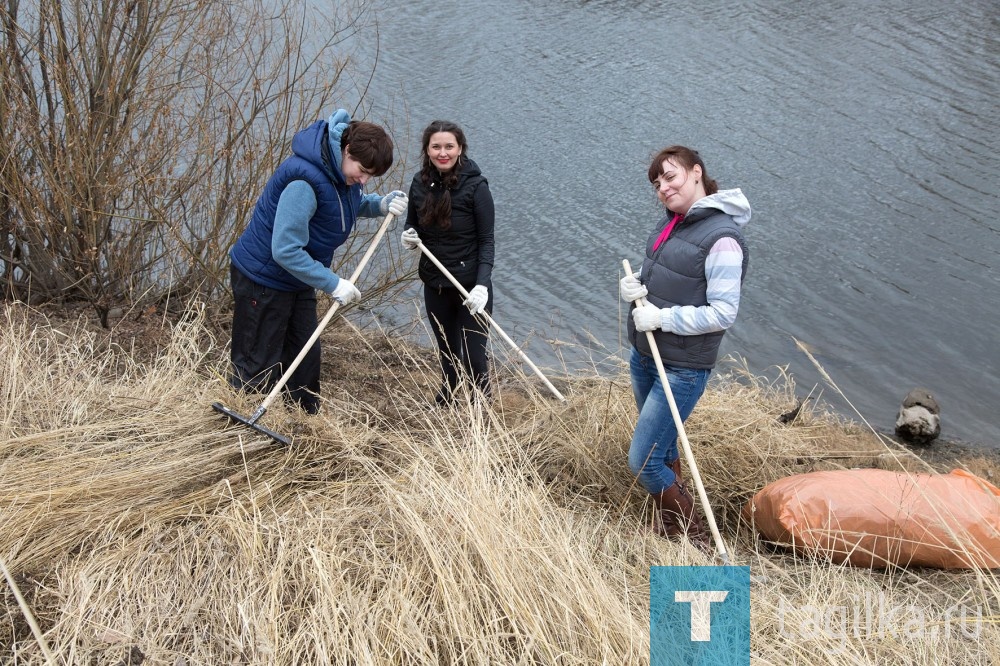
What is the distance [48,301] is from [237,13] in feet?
7.71

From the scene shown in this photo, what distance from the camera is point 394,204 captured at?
14.2 feet

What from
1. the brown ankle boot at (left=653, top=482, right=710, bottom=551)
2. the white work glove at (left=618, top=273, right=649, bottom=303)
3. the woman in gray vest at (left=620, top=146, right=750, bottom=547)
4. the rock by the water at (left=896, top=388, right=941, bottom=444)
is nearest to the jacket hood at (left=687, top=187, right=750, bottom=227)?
the woman in gray vest at (left=620, top=146, right=750, bottom=547)

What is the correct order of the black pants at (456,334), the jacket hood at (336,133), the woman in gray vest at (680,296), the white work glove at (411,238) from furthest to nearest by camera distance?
the black pants at (456,334), the white work glove at (411,238), the jacket hood at (336,133), the woman in gray vest at (680,296)

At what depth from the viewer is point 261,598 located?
9.24 feet

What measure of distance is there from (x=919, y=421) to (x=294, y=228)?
4590mm

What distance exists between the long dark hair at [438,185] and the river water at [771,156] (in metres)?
1.21

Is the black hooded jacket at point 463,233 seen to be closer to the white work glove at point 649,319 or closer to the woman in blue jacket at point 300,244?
the woman in blue jacket at point 300,244

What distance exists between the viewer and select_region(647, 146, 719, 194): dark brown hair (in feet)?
10.6

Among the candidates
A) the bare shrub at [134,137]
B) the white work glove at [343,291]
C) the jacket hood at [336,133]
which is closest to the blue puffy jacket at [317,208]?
the jacket hood at [336,133]

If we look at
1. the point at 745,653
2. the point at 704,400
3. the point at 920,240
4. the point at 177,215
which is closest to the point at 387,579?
the point at 745,653

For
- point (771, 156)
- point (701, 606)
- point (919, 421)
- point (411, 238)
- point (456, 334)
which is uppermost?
point (771, 156)

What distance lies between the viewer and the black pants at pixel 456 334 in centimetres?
471

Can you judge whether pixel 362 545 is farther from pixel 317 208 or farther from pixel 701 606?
pixel 317 208

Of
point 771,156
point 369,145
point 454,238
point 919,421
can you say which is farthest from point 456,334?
point 771,156
